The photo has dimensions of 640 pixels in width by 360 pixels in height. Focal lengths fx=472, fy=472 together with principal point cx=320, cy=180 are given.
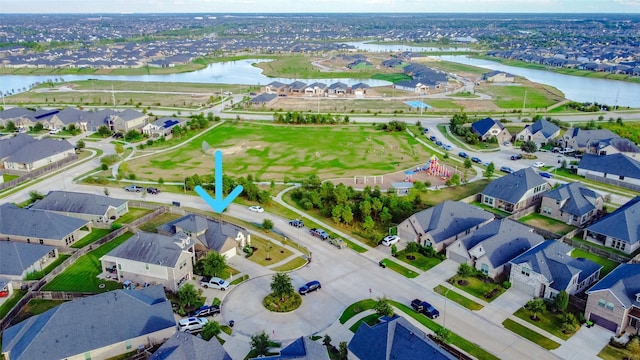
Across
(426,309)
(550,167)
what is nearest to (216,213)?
(426,309)

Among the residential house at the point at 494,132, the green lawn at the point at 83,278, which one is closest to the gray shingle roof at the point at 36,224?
the green lawn at the point at 83,278

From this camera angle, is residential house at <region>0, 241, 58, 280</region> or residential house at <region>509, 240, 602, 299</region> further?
residential house at <region>0, 241, 58, 280</region>

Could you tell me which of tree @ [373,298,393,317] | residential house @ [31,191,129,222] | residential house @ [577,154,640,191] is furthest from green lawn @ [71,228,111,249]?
residential house @ [577,154,640,191]

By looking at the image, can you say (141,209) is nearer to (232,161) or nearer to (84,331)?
(232,161)

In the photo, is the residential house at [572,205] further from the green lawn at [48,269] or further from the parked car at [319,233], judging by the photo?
the green lawn at [48,269]

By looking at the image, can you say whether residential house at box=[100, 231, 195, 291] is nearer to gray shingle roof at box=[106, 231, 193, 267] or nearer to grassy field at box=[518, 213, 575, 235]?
gray shingle roof at box=[106, 231, 193, 267]

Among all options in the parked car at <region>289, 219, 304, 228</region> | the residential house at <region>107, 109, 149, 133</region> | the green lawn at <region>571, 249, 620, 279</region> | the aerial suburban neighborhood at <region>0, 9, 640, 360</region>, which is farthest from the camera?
the residential house at <region>107, 109, 149, 133</region>
